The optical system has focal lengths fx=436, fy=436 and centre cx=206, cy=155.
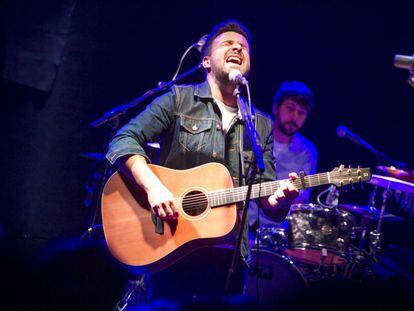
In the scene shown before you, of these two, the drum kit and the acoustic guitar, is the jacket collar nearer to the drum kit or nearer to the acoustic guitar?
the acoustic guitar

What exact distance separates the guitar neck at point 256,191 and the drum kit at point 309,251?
1.75 metres

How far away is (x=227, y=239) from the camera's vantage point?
2.95 m

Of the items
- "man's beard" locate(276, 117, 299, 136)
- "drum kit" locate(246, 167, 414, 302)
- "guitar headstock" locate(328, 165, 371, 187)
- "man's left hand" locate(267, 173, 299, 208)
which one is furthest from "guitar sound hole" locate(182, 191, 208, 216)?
"man's beard" locate(276, 117, 299, 136)

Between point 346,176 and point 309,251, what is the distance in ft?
6.81

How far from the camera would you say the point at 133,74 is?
20.8 feet

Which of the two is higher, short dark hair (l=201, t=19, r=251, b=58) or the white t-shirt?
short dark hair (l=201, t=19, r=251, b=58)

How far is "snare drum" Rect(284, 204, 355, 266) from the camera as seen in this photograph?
522 cm

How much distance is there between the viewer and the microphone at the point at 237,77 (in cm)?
295

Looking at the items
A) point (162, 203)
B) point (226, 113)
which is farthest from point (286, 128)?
point (162, 203)

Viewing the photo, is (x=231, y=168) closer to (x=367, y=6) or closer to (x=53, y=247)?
(x=53, y=247)

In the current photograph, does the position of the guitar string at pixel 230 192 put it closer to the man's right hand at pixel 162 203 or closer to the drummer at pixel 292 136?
the man's right hand at pixel 162 203

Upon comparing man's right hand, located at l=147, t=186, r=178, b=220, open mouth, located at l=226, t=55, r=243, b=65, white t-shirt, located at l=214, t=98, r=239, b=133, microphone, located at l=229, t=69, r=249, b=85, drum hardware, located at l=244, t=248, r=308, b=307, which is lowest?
drum hardware, located at l=244, t=248, r=308, b=307

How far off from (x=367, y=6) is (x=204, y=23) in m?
2.52

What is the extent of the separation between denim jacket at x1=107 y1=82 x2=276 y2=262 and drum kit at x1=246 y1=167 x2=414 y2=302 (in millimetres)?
1882
